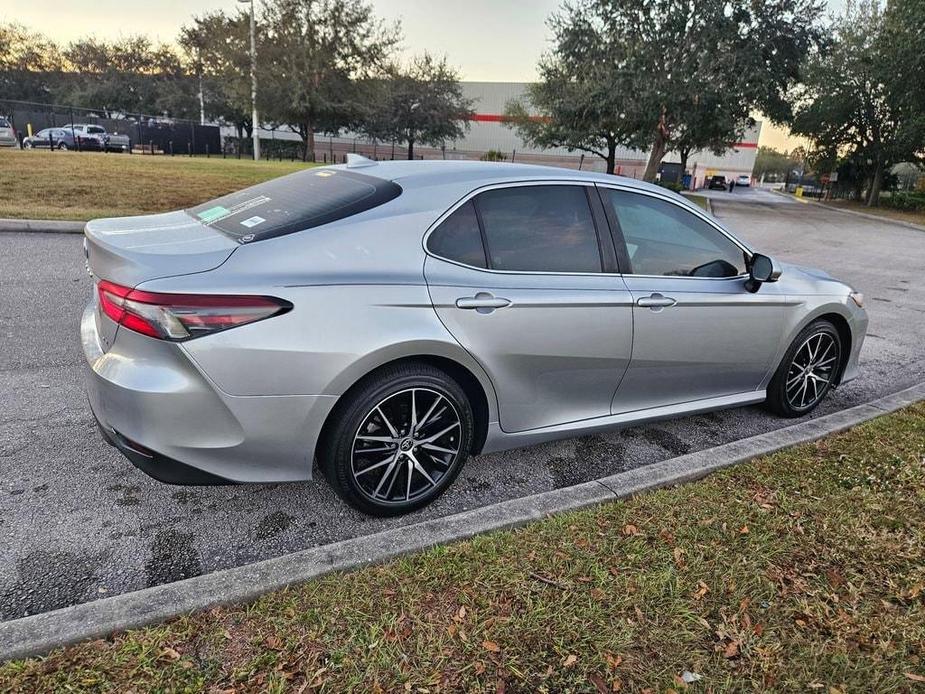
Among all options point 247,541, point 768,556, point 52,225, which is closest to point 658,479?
point 768,556

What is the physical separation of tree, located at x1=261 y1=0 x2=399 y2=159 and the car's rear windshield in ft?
121

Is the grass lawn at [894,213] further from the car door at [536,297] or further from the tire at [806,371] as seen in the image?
the car door at [536,297]

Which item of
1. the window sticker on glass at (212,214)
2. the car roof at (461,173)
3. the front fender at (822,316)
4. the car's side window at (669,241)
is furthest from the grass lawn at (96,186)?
the front fender at (822,316)

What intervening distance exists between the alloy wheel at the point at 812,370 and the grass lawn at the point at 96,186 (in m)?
10.6

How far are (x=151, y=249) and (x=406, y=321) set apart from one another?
1.11 meters

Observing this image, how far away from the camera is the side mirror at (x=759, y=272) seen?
146 inches

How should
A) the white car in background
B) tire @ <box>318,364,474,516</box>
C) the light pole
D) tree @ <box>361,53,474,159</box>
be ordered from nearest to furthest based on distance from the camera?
tire @ <box>318,364,474,516</box>, the white car in background, the light pole, tree @ <box>361,53,474,159</box>

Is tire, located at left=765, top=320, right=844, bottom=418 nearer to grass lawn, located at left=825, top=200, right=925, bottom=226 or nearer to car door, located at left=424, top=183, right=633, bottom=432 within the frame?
car door, located at left=424, top=183, right=633, bottom=432

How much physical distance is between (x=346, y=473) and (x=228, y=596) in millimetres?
694

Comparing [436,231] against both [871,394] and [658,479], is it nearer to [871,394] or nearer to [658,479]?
[658,479]

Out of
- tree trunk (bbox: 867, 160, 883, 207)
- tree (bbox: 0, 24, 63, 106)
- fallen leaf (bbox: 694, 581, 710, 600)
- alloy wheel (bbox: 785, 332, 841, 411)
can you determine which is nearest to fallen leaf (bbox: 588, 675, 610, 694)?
fallen leaf (bbox: 694, 581, 710, 600)

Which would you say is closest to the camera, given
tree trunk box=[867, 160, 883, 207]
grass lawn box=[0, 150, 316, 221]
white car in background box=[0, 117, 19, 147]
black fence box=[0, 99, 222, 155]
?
grass lawn box=[0, 150, 316, 221]

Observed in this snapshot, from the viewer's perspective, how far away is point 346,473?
273 cm

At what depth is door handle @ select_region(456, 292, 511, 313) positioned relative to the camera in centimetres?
283
